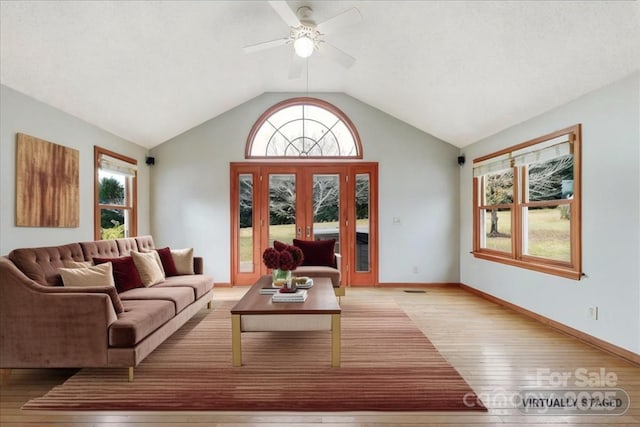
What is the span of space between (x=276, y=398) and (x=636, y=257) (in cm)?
298

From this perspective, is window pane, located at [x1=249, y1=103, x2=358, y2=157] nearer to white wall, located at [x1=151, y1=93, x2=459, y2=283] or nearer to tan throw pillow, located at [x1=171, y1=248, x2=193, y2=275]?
white wall, located at [x1=151, y1=93, x2=459, y2=283]

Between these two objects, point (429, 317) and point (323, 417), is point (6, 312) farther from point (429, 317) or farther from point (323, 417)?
point (429, 317)

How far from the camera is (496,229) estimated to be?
195 inches

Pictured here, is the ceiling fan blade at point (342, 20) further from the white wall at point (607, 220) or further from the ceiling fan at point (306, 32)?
the white wall at point (607, 220)

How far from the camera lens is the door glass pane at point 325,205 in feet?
19.1

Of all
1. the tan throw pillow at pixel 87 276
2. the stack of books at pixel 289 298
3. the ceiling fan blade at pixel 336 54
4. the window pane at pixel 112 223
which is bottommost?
the stack of books at pixel 289 298

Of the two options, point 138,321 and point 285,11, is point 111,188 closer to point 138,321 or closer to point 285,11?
point 138,321

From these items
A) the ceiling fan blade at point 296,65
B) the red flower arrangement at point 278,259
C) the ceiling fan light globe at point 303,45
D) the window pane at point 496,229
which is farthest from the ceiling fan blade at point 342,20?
the window pane at point 496,229

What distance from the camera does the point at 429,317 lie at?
13.3 feet

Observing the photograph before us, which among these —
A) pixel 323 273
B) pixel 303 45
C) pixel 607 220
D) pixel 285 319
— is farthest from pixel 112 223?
pixel 607 220

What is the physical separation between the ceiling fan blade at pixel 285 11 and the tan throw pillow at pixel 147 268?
2.80 meters

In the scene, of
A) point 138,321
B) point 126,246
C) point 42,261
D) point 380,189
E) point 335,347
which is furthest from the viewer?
A: point 380,189

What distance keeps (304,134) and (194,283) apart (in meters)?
3.13

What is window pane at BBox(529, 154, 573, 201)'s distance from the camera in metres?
3.60
